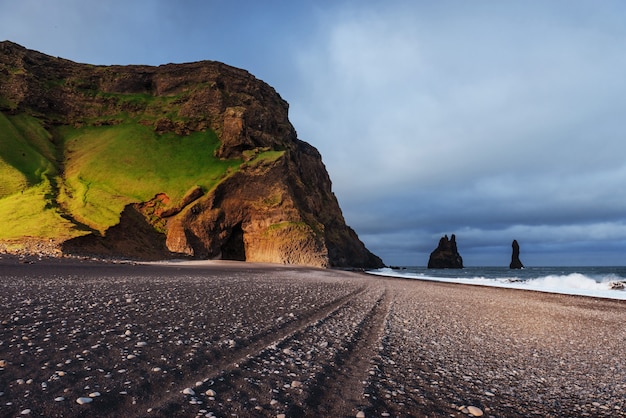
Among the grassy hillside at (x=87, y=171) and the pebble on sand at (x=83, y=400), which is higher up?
the grassy hillside at (x=87, y=171)

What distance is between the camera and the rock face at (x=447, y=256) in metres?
182

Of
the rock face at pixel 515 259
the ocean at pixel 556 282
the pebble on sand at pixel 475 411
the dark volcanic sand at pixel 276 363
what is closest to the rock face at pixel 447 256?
the rock face at pixel 515 259

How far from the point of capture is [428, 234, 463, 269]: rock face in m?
182

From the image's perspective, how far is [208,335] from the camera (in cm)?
838

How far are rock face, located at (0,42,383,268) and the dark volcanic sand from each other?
40.7 m

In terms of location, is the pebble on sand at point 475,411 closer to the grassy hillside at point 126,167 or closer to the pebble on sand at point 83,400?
the pebble on sand at point 83,400

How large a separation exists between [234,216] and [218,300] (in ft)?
177

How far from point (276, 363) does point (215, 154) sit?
2788 inches

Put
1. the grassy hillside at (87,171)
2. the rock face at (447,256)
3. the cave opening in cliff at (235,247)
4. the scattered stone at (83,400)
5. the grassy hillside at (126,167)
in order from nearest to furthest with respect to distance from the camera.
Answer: the scattered stone at (83,400)
the grassy hillside at (87,171)
the grassy hillside at (126,167)
the cave opening in cliff at (235,247)
the rock face at (447,256)

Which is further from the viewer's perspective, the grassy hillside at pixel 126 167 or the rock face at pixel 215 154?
the rock face at pixel 215 154

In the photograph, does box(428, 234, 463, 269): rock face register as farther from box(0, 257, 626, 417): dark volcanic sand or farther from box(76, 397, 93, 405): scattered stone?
box(76, 397, 93, 405): scattered stone

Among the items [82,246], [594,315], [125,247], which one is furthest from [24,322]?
[125,247]

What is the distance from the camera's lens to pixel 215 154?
73500mm

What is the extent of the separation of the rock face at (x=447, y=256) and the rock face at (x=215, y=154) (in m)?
92.7
